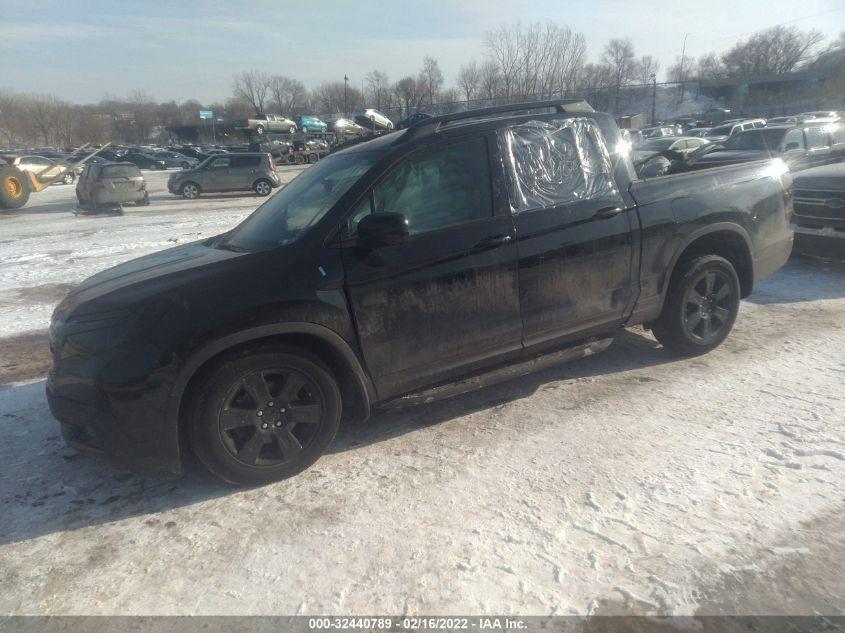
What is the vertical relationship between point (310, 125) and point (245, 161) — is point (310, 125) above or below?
above

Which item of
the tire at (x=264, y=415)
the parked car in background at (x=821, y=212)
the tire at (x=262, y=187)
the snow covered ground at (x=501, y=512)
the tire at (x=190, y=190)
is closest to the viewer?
the snow covered ground at (x=501, y=512)

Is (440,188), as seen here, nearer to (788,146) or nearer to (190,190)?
(788,146)

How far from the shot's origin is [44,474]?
3.47 meters

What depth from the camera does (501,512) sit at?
2.90m

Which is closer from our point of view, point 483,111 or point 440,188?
point 440,188

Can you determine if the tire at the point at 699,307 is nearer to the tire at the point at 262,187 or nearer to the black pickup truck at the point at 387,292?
the black pickup truck at the point at 387,292

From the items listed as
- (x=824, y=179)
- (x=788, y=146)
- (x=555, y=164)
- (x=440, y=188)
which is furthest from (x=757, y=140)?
(x=440, y=188)

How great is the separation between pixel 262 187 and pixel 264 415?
69.7 ft

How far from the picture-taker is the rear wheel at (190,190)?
21827 mm

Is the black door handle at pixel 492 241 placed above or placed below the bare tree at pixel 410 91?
below

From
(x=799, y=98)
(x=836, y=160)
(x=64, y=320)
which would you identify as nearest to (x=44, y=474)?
(x=64, y=320)

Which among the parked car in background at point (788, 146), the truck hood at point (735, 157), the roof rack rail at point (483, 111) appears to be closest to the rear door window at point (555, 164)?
the roof rack rail at point (483, 111)

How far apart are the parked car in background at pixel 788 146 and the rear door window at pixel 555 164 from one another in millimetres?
7798

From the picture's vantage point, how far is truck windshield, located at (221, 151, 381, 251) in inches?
140
